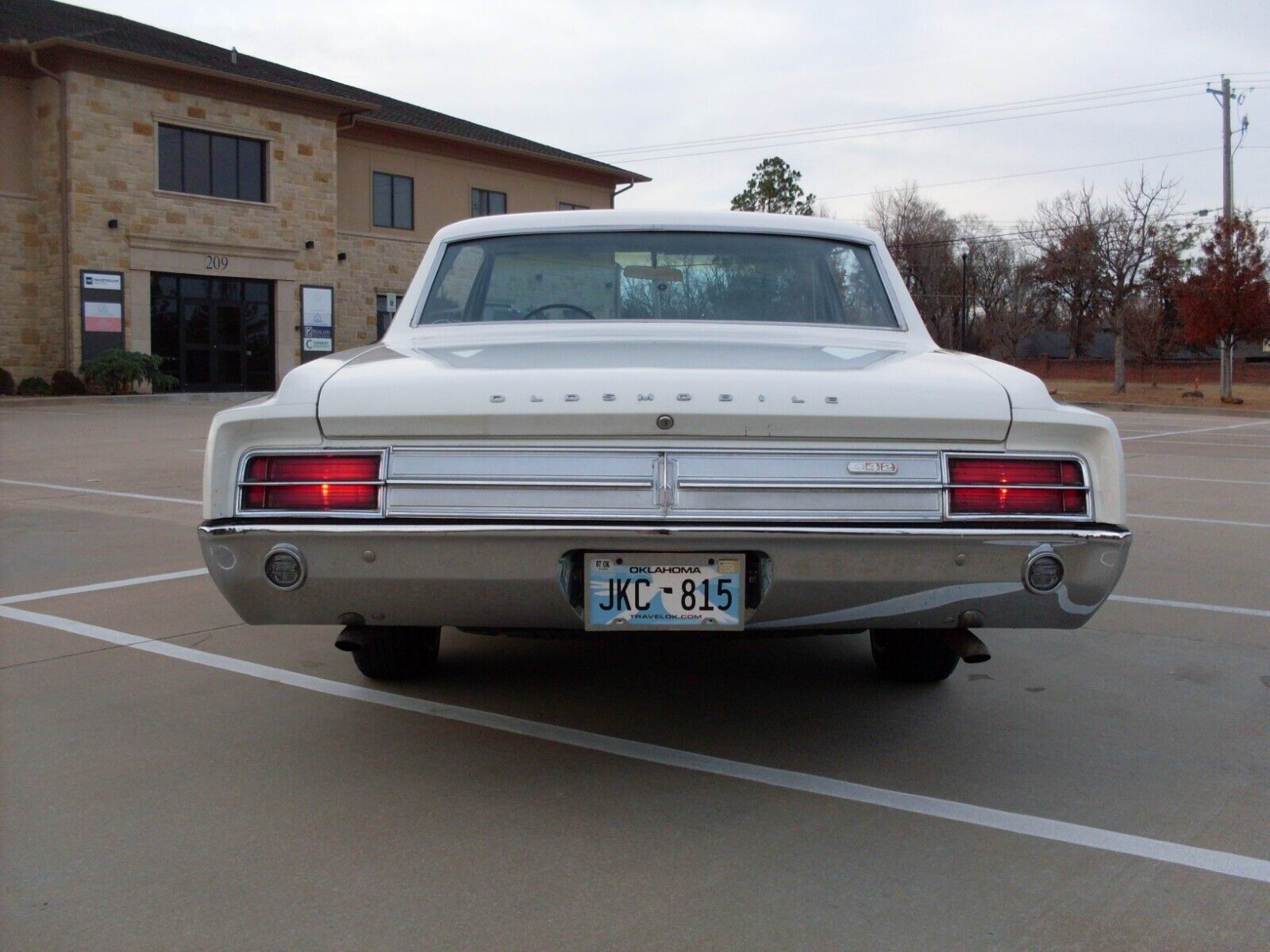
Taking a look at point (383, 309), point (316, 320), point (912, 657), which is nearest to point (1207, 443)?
point (912, 657)

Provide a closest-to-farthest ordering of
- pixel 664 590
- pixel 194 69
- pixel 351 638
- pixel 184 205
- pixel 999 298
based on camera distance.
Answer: pixel 664 590 → pixel 351 638 → pixel 194 69 → pixel 184 205 → pixel 999 298

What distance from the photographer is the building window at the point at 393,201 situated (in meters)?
34.8

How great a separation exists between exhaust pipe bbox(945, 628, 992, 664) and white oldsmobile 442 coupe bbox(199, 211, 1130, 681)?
234mm

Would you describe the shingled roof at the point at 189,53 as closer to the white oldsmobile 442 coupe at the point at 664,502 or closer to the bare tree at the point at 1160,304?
the bare tree at the point at 1160,304

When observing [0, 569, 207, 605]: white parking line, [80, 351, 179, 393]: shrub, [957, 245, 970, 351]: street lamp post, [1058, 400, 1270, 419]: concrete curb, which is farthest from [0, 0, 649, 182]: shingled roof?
[0, 569, 207, 605]: white parking line

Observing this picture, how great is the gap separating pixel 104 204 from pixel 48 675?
85.2 feet

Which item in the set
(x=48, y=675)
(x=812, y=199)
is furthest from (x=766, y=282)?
(x=812, y=199)

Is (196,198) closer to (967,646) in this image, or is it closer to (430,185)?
(430,185)

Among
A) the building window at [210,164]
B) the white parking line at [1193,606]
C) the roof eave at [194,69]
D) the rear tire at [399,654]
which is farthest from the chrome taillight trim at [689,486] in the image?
the building window at [210,164]

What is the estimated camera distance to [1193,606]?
5945 millimetres

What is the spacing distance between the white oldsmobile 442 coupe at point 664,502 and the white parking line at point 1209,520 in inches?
257

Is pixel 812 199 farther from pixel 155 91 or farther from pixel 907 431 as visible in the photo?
pixel 907 431

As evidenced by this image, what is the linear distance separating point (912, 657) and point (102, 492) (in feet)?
26.8

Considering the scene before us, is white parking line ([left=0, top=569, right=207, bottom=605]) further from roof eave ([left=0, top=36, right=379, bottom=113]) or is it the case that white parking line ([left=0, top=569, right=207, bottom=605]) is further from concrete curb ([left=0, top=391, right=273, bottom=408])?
roof eave ([left=0, top=36, right=379, bottom=113])
